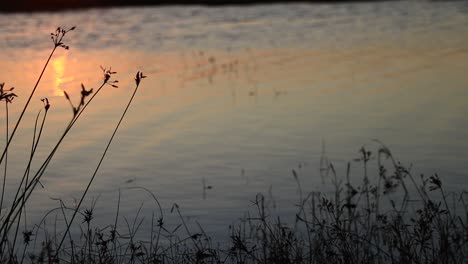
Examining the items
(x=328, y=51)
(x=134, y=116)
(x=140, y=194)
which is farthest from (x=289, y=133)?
(x=328, y=51)

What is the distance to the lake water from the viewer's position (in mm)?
8398

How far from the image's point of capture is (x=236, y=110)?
41.2ft

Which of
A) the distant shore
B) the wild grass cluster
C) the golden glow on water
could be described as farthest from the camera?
the distant shore

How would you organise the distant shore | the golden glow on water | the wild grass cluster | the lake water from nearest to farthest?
1. the wild grass cluster
2. the lake water
3. the golden glow on water
4. the distant shore

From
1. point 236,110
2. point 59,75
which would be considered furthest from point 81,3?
point 236,110

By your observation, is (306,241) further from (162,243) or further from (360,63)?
(360,63)

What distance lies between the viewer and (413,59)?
17609 millimetres

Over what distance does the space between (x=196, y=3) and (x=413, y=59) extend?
75.0 ft

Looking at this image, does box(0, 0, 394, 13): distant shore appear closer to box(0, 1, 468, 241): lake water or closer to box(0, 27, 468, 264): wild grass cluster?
box(0, 1, 468, 241): lake water

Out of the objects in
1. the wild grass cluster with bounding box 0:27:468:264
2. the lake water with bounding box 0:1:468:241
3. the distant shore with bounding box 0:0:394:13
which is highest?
the distant shore with bounding box 0:0:394:13

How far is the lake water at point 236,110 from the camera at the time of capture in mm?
8398

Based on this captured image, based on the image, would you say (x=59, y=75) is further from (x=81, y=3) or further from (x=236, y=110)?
(x=81, y=3)

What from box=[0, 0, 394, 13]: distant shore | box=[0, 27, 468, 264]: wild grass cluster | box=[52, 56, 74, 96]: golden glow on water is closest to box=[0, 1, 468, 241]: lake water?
box=[52, 56, 74, 96]: golden glow on water

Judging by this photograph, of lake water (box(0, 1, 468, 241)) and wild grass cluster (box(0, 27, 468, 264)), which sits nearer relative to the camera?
wild grass cluster (box(0, 27, 468, 264))
